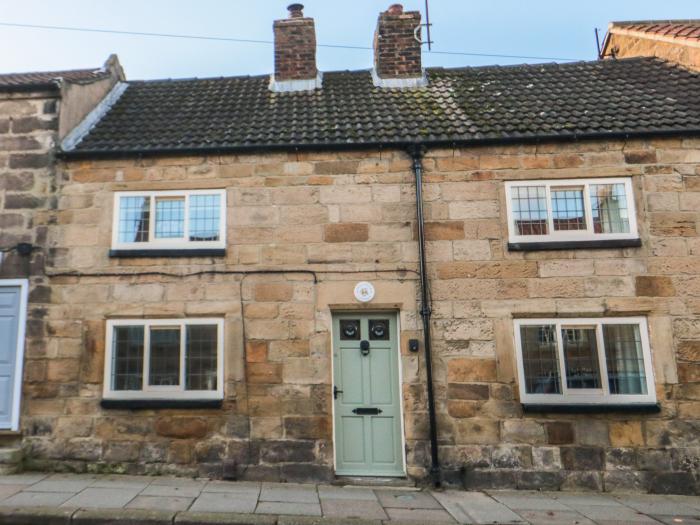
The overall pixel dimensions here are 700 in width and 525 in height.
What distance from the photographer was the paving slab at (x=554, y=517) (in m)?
4.59

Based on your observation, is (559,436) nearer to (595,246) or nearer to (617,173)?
(595,246)

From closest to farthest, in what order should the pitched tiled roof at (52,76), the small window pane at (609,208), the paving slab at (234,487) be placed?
the paving slab at (234,487) < the small window pane at (609,208) < the pitched tiled roof at (52,76)

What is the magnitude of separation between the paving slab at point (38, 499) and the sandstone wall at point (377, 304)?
0.91 meters

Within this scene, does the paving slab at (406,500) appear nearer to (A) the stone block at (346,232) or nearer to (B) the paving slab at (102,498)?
(B) the paving slab at (102,498)

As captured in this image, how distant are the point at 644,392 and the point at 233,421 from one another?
531cm

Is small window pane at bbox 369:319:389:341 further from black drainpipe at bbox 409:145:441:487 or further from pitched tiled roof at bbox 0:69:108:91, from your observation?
pitched tiled roof at bbox 0:69:108:91

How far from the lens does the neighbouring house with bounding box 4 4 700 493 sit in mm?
5812

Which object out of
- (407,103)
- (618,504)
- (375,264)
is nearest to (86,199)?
(375,264)

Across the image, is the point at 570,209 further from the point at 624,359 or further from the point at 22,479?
the point at 22,479

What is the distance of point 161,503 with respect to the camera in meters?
4.83

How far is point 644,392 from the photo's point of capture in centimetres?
582

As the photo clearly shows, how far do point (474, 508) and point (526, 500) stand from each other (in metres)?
0.75

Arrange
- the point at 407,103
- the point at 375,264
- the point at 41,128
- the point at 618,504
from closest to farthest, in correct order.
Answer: the point at 618,504 → the point at 375,264 → the point at 41,128 → the point at 407,103

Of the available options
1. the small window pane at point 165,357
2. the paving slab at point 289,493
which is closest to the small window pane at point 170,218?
the small window pane at point 165,357
